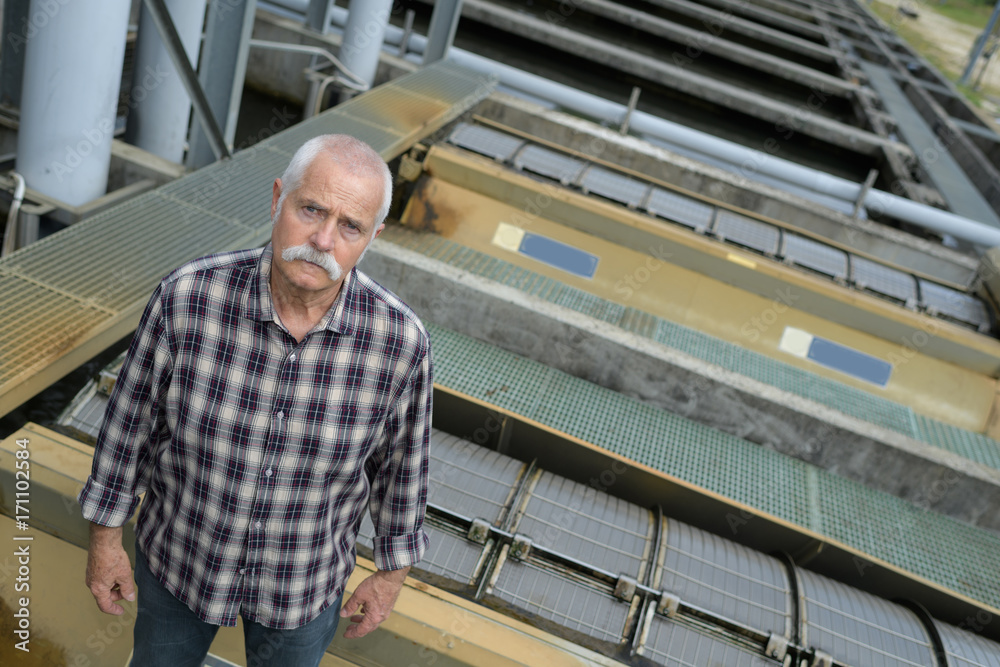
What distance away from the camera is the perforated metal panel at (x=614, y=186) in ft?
18.5

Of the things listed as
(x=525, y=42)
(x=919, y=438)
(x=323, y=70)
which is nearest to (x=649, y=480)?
(x=919, y=438)

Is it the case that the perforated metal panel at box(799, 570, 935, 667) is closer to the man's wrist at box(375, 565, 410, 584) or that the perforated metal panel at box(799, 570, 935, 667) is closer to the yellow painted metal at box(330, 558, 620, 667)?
the yellow painted metal at box(330, 558, 620, 667)

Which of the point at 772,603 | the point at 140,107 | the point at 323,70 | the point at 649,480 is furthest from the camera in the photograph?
the point at 323,70

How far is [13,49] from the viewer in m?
4.68

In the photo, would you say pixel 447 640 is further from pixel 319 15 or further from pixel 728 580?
pixel 319 15

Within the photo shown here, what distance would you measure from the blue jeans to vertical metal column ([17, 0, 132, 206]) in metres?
2.89

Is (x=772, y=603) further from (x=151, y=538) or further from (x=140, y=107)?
(x=140, y=107)

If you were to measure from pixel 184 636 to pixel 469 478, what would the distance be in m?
1.60

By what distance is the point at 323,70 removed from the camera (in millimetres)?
7074

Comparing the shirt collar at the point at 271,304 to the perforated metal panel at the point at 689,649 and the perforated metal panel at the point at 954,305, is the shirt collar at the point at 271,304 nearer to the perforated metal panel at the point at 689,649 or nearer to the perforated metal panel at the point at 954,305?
the perforated metal panel at the point at 689,649

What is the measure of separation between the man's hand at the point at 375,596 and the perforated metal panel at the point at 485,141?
430 cm

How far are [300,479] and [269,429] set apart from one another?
13 centimetres

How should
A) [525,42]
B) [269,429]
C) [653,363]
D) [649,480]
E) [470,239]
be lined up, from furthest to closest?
[525,42] → [470,239] → [653,363] → [649,480] → [269,429]

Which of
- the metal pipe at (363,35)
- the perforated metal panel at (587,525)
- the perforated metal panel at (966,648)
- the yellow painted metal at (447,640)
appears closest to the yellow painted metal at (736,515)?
the perforated metal panel at (966,648)
